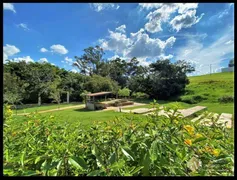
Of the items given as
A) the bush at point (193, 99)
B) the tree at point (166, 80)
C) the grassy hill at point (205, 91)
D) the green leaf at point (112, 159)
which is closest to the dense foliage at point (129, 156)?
the green leaf at point (112, 159)

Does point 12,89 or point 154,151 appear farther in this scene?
point 12,89

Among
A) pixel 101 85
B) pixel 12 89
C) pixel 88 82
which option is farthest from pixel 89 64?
pixel 12 89

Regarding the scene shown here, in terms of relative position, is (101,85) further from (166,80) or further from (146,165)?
(146,165)

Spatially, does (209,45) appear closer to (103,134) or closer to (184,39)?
(184,39)

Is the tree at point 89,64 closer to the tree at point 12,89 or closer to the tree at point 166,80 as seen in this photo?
the tree at point 166,80

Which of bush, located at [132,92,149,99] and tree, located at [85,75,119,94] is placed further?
bush, located at [132,92,149,99]

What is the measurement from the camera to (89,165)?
1.82ft

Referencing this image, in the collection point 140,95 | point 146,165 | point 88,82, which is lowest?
point 140,95

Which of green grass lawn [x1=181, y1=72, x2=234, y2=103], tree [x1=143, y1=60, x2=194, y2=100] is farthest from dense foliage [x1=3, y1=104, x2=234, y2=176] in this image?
tree [x1=143, y1=60, x2=194, y2=100]

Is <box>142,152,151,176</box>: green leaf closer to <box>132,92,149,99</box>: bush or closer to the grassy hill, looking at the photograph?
the grassy hill

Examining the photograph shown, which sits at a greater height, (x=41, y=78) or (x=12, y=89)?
(x=41, y=78)

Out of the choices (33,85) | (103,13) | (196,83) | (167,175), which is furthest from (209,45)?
(196,83)

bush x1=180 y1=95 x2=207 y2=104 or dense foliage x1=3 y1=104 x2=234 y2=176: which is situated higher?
dense foliage x1=3 y1=104 x2=234 y2=176

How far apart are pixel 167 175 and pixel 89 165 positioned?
247 mm
